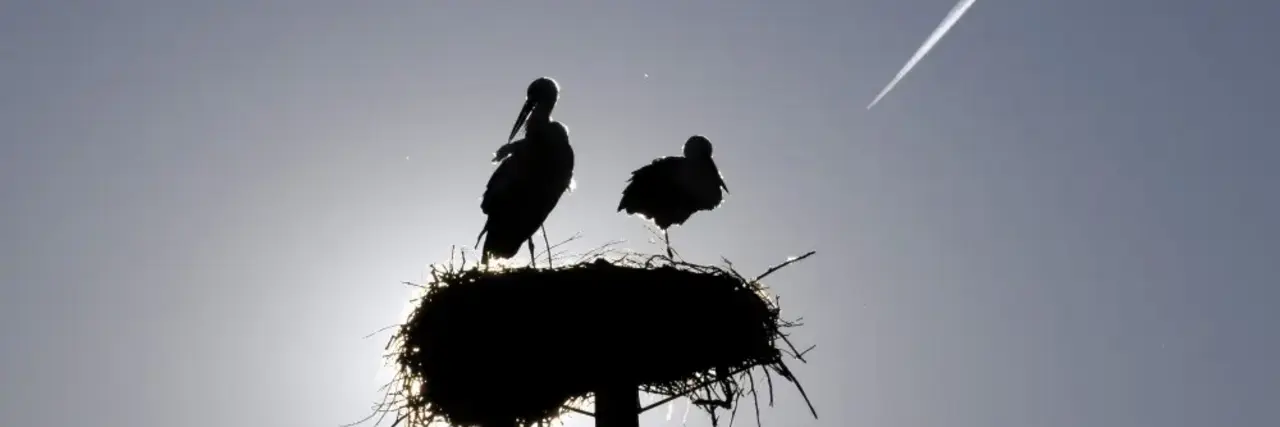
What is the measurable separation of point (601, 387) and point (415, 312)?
3.52ft

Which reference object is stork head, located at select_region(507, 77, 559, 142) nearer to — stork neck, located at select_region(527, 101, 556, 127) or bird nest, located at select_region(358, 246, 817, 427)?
stork neck, located at select_region(527, 101, 556, 127)

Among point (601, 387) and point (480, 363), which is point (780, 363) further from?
point (480, 363)

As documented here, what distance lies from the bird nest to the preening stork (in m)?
2.61

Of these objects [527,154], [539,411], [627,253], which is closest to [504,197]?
[527,154]

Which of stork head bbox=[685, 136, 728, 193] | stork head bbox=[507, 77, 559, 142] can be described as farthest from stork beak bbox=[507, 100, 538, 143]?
stork head bbox=[685, 136, 728, 193]

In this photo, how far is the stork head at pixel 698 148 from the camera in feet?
36.2

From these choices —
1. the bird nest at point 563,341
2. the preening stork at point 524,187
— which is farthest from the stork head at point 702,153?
the bird nest at point 563,341

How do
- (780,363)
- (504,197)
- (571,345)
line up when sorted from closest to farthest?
(571,345)
(780,363)
(504,197)

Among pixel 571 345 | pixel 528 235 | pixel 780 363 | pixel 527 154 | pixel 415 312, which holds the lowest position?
pixel 780 363

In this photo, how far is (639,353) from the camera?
5.64m

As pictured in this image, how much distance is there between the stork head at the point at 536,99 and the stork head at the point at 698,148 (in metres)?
1.82

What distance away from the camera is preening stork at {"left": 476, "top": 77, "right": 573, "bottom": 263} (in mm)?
8570

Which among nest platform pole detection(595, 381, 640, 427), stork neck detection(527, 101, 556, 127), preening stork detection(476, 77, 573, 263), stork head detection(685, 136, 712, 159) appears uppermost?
stork neck detection(527, 101, 556, 127)

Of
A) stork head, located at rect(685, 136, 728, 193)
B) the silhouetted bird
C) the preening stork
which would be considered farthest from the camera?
stork head, located at rect(685, 136, 728, 193)
